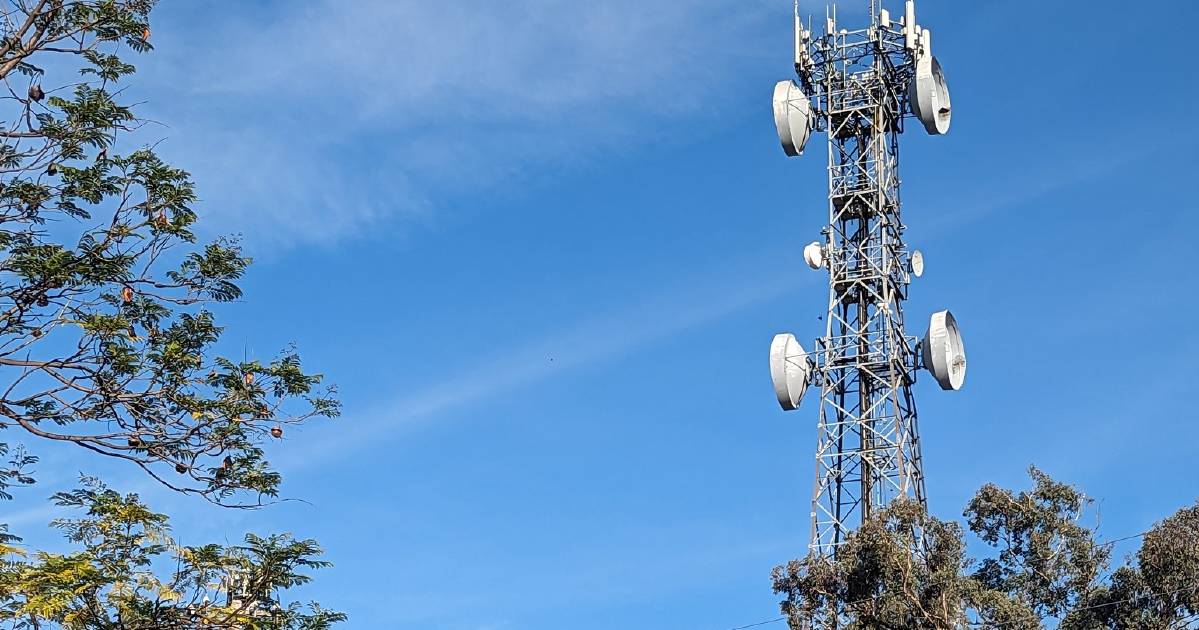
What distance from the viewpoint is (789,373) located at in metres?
32.1

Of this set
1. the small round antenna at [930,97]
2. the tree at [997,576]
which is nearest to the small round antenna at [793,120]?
the small round antenna at [930,97]

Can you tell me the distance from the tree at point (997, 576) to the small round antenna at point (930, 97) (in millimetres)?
8845

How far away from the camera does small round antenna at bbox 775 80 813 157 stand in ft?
111

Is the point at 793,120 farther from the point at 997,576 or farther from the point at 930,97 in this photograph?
the point at 997,576

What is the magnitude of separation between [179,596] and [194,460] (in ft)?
4.04

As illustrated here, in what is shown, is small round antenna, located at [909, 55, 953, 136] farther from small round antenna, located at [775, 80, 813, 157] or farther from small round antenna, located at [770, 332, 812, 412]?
small round antenna, located at [770, 332, 812, 412]

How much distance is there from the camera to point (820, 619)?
2636 centimetres

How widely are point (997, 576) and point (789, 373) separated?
6579 millimetres

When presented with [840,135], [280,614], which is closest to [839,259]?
[840,135]

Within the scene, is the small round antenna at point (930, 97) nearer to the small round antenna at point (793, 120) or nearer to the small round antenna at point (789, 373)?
the small round antenna at point (793, 120)

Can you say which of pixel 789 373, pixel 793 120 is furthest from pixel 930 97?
pixel 789 373

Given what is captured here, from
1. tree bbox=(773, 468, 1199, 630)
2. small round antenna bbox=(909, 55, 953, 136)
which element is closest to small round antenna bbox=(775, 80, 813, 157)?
small round antenna bbox=(909, 55, 953, 136)

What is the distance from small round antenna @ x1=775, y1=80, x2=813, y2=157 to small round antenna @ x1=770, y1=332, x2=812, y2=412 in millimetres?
4524

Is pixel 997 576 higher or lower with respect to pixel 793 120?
lower
